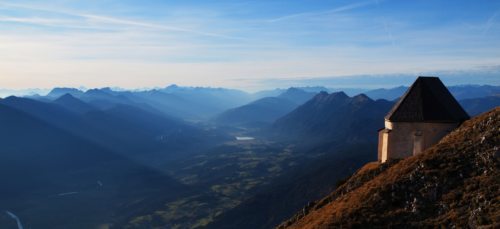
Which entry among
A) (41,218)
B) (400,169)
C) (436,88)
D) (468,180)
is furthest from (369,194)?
(41,218)

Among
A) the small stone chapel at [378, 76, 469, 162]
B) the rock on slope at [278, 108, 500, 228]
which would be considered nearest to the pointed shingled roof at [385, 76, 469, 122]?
the small stone chapel at [378, 76, 469, 162]

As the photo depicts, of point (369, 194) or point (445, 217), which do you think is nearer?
point (445, 217)

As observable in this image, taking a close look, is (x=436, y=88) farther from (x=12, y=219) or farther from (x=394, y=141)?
(x=12, y=219)

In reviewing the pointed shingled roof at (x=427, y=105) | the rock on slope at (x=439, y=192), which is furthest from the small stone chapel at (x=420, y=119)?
the rock on slope at (x=439, y=192)

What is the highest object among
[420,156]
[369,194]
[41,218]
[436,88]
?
[436,88]

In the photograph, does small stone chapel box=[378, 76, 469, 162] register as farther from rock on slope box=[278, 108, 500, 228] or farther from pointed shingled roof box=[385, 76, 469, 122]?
rock on slope box=[278, 108, 500, 228]

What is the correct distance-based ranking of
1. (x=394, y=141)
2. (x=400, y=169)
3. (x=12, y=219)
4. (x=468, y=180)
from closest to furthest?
(x=468, y=180) < (x=400, y=169) < (x=394, y=141) < (x=12, y=219)

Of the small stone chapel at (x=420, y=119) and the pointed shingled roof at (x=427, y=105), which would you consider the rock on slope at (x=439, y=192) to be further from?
the pointed shingled roof at (x=427, y=105)

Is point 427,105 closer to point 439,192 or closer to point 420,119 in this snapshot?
point 420,119

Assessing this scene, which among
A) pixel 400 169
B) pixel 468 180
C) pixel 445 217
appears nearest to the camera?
pixel 445 217
